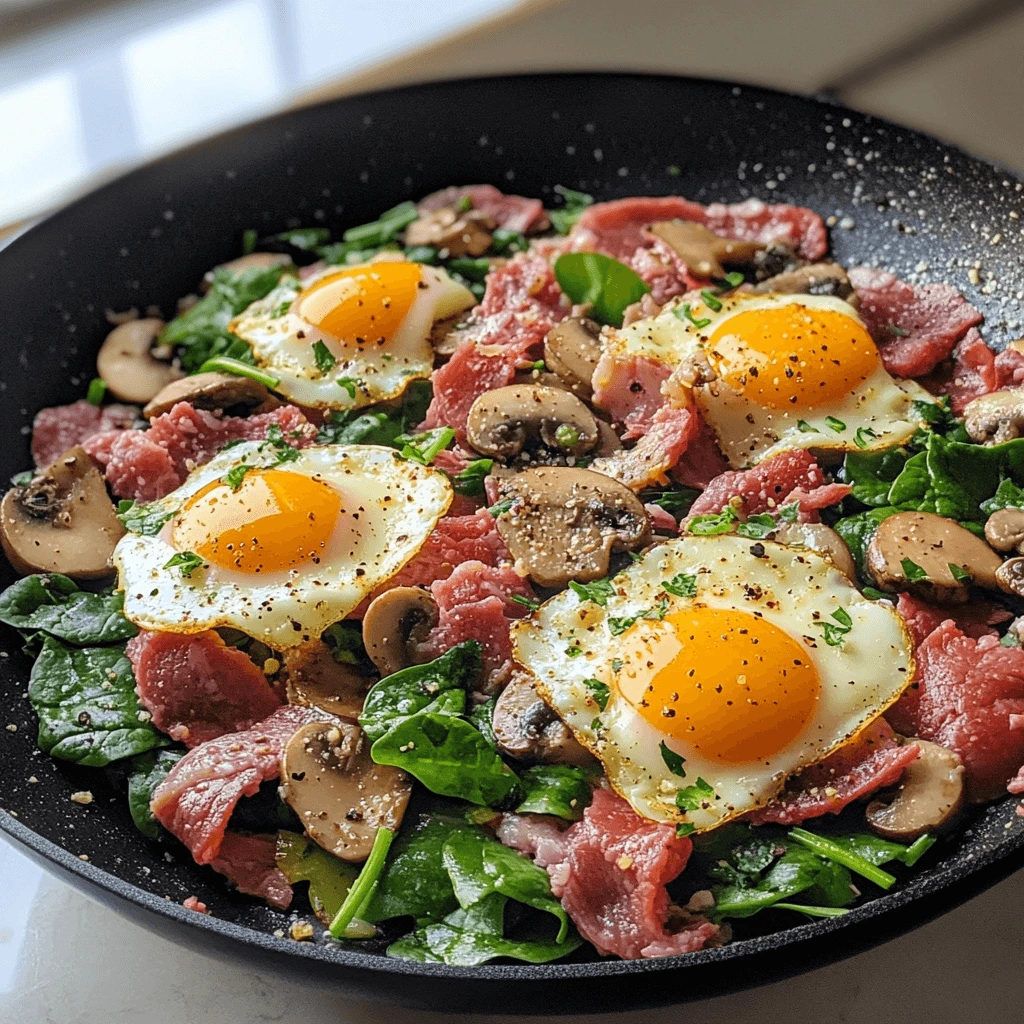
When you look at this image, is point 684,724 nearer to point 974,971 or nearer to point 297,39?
point 974,971

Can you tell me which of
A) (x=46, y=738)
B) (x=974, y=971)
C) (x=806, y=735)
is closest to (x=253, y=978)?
(x=46, y=738)

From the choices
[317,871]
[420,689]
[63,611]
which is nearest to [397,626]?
[420,689]

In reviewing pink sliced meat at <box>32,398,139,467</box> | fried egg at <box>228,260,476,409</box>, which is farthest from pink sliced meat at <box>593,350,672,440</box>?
pink sliced meat at <box>32,398,139,467</box>

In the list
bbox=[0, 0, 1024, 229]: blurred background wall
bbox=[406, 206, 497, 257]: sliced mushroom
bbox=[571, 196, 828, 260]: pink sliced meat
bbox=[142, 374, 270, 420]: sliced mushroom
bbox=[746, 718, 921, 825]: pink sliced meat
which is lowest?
bbox=[746, 718, 921, 825]: pink sliced meat

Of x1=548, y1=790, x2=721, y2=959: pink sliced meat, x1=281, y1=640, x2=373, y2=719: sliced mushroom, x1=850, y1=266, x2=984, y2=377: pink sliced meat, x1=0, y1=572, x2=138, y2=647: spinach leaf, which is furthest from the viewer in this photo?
x1=850, y1=266, x2=984, y2=377: pink sliced meat

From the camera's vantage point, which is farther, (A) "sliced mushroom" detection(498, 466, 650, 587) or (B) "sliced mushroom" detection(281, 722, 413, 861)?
(A) "sliced mushroom" detection(498, 466, 650, 587)

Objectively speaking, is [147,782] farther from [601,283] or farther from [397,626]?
[601,283]

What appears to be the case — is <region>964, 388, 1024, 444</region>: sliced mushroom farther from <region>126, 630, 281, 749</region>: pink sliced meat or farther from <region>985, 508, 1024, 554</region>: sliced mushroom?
<region>126, 630, 281, 749</region>: pink sliced meat
